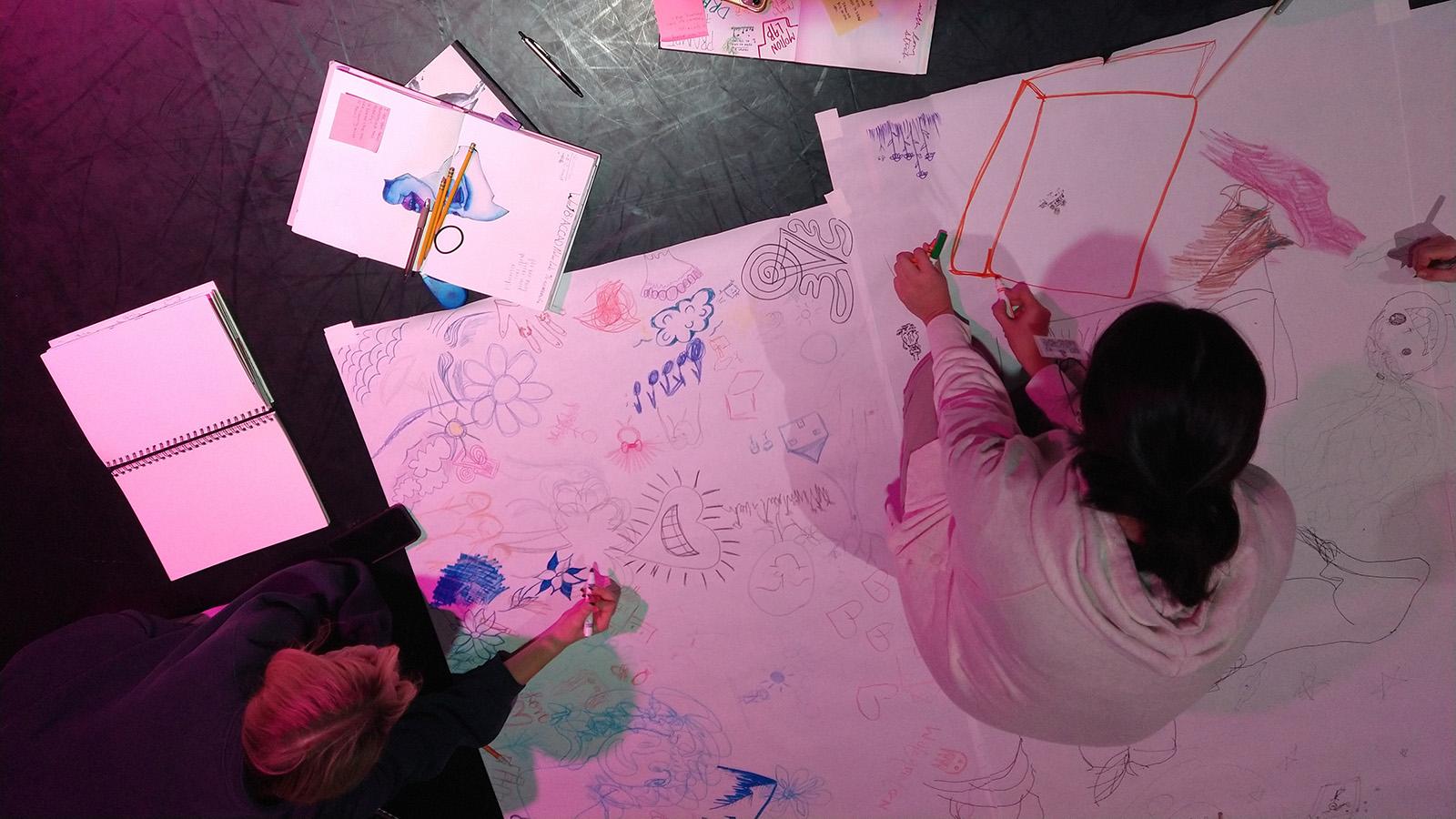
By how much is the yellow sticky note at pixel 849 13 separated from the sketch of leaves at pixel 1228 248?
693 millimetres

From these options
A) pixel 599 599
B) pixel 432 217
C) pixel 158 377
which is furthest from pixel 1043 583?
pixel 158 377

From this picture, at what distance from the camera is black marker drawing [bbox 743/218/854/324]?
1316mm

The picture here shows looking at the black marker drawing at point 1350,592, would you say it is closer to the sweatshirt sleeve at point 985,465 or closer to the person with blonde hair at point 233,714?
the sweatshirt sleeve at point 985,465

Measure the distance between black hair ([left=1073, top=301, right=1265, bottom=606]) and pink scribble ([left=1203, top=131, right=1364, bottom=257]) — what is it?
0.53 metres

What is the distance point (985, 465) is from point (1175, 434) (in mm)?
261

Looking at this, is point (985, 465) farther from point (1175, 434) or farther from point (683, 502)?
point (683, 502)

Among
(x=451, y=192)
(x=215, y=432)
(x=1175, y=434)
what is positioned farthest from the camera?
(x=215, y=432)

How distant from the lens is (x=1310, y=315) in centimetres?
127

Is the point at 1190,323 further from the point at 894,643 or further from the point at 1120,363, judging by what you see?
the point at 894,643

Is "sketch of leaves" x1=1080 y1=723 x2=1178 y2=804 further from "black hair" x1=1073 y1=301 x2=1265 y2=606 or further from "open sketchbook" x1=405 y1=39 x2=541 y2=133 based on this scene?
"open sketchbook" x1=405 y1=39 x2=541 y2=133

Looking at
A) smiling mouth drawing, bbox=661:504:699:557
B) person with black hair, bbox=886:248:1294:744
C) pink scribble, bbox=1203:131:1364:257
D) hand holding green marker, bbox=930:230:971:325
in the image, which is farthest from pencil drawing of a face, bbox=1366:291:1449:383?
smiling mouth drawing, bbox=661:504:699:557

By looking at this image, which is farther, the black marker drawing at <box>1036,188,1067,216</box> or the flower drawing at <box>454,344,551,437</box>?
the flower drawing at <box>454,344,551,437</box>

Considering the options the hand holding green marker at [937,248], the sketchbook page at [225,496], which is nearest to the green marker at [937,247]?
the hand holding green marker at [937,248]

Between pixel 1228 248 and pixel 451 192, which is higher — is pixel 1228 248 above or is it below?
below
